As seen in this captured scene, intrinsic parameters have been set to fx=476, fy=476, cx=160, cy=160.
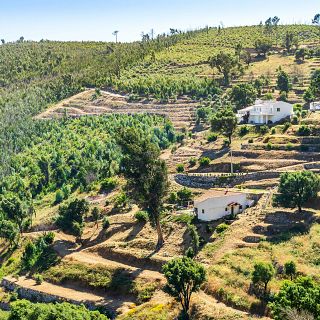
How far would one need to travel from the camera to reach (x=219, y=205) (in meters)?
68.1

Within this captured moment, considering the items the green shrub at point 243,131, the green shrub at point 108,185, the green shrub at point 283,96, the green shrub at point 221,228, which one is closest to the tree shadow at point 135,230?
the green shrub at point 221,228

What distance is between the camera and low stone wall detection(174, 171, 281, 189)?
253 ft

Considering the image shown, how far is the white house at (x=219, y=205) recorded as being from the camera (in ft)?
222

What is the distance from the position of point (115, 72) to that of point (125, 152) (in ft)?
341

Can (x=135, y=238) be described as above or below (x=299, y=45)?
below

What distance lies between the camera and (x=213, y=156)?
89.0m

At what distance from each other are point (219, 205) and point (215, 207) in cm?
68

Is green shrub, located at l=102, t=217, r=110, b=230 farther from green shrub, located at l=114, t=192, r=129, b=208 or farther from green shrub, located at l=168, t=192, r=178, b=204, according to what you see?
green shrub, located at l=168, t=192, r=178, b=204

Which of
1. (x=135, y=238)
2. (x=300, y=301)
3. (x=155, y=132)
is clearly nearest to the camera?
(x=300, y=301)

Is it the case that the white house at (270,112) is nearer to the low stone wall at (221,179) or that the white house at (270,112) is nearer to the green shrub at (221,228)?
the low stone wall at (221,179)

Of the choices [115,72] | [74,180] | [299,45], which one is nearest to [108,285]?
[74,180]

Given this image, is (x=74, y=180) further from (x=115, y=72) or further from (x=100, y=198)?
(x=115, y=72)

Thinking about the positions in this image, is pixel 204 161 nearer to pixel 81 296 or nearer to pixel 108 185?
pixel 108 185

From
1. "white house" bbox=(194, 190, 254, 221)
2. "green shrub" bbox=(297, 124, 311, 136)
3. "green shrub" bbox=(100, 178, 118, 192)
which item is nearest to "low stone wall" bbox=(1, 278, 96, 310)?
"white house" bbox=(194, 190, 254, 221)
